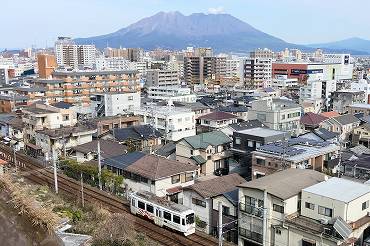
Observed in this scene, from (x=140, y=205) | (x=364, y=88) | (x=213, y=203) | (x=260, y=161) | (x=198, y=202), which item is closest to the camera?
(x=213, y=203)

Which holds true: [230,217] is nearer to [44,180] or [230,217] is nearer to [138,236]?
[138,236]

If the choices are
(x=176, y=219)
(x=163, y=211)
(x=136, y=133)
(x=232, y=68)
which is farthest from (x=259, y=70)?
(x=176, y=219)

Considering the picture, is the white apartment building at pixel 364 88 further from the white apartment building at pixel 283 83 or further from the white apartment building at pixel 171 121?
the white apartment building at pixel 171 121

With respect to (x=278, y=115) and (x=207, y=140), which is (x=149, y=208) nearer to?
(x=207, y=140)

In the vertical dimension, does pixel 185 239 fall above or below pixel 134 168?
below

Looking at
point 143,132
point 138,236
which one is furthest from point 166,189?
point 143,132

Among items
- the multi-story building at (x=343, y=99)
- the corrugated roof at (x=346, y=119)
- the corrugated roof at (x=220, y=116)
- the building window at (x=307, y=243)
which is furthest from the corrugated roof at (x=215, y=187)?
the multi-story building at (x=343, y=99)

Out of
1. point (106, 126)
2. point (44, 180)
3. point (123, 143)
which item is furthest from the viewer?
point (106, 126)
